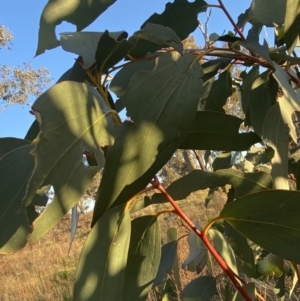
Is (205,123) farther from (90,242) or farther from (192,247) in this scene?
(192,247)

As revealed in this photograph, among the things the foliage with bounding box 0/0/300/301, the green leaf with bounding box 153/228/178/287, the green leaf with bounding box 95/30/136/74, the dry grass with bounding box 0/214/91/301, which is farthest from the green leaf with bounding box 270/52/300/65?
the dry grass with bounding box 0/214/91/301

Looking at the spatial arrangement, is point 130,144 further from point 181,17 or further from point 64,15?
point 181,17

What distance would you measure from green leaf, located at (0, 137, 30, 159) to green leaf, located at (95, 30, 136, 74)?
0.14 m

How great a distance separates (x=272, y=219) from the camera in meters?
0.63

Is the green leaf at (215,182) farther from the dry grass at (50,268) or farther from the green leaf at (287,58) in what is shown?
the dry grass at (50,268)

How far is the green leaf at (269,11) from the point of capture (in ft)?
2.59

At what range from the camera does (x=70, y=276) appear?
301 inches

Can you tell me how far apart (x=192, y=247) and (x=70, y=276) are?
7.02 metres

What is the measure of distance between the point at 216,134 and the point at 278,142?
0.29ft

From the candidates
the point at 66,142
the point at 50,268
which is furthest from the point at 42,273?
the point at 66,142

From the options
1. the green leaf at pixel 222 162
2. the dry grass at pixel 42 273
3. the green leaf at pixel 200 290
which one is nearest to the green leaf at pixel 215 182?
the green leaf at pixel 222 162

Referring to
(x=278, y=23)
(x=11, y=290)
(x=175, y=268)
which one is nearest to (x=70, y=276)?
(x=11, y=290)

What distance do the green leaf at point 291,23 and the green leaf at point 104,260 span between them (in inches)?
15.1

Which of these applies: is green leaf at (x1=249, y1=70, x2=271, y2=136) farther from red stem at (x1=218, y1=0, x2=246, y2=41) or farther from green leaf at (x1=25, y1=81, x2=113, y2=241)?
green leaf at (x1=25, y1=81, x2=113, y2=241)
